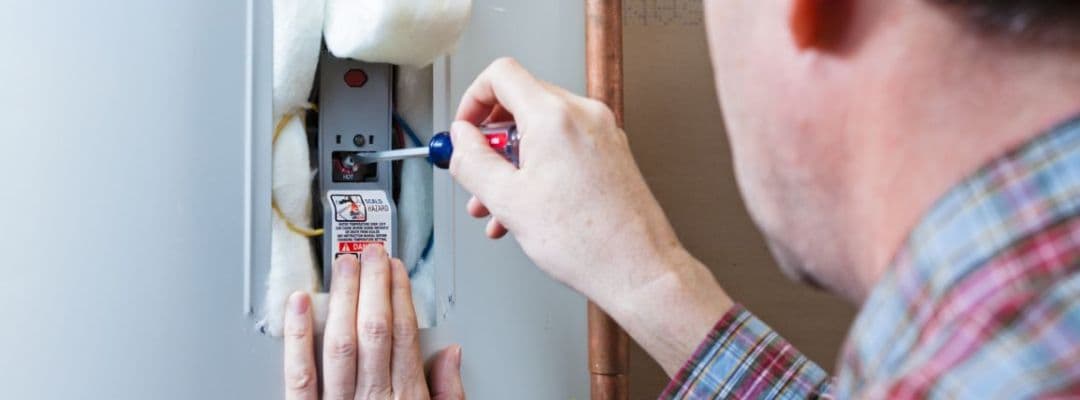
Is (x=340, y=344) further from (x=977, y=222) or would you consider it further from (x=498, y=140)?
(x=977, y=222)

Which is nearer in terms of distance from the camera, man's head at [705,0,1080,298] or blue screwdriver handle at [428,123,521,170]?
man's head at [705,0,1080,298]

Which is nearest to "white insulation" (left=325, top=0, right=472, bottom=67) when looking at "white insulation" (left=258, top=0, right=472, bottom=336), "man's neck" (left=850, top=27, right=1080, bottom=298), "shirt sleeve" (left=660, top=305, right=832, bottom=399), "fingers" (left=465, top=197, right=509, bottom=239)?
"white insulation" (left=258, top=0, right=472, bottom=336)

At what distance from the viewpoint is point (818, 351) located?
0.94 m

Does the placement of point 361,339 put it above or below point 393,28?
below

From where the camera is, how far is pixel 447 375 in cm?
68

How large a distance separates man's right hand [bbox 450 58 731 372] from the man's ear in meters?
0.27

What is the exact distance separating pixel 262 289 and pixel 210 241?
46 millimetres

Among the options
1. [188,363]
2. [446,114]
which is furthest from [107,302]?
[446,114]

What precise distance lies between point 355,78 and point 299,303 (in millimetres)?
172

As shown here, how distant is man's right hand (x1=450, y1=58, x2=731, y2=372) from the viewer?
0.58 metres

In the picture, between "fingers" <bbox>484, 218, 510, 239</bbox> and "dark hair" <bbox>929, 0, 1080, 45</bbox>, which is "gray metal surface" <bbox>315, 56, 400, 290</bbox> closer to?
"fingers" <bbox>484, 218, 510, 239</bbox>

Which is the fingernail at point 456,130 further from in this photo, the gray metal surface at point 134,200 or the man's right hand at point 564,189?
the gray metal surface at point 134,200

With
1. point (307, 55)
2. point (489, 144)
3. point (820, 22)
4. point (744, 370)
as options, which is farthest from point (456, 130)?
point (820, 22)

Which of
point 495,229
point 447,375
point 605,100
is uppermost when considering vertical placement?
point 605,100
